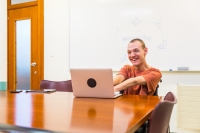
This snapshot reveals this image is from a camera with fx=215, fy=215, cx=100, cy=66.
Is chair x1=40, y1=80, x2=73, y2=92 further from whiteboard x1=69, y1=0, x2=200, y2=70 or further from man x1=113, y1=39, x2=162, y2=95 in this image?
whiteboard x1=69, y1=0, x2=200, y2=70

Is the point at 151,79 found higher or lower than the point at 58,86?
higher

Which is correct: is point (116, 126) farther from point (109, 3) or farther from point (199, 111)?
point (109, 3)

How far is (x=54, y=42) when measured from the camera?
3768mm

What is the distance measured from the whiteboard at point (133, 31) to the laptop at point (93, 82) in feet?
5.33

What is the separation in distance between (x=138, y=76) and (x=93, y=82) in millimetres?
563

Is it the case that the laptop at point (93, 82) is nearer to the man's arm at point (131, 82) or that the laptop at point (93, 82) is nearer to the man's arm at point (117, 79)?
the man's arm at point (131, 82)

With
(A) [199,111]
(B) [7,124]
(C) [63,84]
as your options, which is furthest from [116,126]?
(A) [199,111]

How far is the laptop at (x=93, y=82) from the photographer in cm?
146

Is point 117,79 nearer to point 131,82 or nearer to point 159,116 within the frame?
point 131,82

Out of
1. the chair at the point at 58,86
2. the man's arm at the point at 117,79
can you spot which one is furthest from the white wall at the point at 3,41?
the man's arm at the point at 117,79

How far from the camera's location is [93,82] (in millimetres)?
1498

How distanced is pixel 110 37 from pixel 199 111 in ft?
5.16

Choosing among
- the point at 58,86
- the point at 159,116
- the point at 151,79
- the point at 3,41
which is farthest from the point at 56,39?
the point at 159,116

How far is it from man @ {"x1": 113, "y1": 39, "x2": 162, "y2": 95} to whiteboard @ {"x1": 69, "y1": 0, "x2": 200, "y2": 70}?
0.95 metres
